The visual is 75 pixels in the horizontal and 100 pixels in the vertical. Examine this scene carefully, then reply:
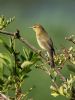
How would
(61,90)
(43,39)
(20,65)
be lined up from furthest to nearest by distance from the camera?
(43,39)
(20,65)
(61,90)

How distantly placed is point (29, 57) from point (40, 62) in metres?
0.03

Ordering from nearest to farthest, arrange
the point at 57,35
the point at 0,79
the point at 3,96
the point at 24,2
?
the point at 3,96 < the point at 0,79 < the point at 57,35 < the point at 24,2

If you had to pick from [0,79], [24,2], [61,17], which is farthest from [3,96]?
[24,2]

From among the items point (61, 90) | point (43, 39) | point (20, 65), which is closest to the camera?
point (61, 90)

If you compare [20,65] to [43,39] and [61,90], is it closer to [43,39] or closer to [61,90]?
[61,90]

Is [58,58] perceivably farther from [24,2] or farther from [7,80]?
[24,2]

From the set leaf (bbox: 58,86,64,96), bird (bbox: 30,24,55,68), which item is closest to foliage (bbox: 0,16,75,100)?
leaf (bbox: 58,86,64,96)

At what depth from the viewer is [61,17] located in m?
16.8

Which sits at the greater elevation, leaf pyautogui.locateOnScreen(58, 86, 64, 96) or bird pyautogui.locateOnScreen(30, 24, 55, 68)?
leaf pyautogui.locateOnScreen(58, 86, 64, 96)

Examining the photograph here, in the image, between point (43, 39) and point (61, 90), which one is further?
point (43, 39)

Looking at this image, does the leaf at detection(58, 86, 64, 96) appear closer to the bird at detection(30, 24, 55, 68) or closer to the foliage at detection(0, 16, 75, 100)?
the foliage at detection(0, 16, 75, 100)

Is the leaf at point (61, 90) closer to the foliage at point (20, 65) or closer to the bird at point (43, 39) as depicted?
A: the foliage at point (20, 65)

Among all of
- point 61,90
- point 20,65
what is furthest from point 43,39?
point 61,90

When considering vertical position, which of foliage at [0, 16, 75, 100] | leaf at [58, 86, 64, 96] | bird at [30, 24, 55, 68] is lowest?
bird at [30, 24, 55, 68]
